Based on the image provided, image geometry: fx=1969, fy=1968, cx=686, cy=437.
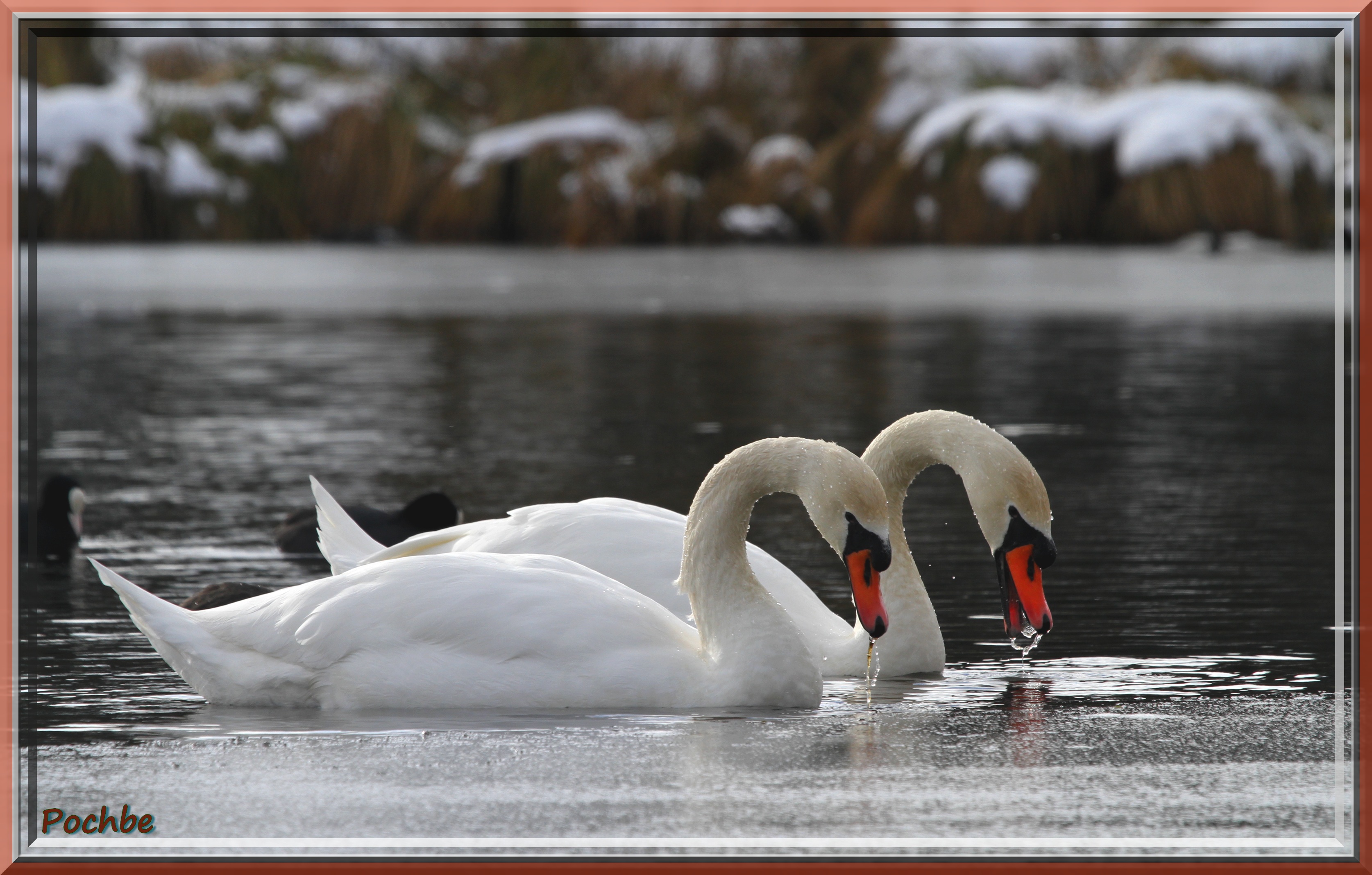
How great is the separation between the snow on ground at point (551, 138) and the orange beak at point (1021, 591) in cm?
2433

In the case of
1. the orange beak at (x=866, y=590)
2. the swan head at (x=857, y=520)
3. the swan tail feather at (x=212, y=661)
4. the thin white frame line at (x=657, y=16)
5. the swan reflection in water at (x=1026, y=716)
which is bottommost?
the swan reflection in water at (x=1026, y=716)

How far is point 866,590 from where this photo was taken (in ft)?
18.1

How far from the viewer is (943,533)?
8.46 metres

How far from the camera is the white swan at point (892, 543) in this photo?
19.3 feet

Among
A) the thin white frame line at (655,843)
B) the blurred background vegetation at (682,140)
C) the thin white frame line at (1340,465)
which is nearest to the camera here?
the thin white frame line at (655,843)

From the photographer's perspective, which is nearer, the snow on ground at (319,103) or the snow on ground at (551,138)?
the snow on ground at (319,103)

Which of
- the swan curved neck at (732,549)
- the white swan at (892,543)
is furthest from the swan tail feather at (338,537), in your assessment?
the swan curved neck at (732,549)

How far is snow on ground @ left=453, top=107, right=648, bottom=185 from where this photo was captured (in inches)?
1184

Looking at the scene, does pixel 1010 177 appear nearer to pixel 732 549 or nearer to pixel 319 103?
pixel 319 103

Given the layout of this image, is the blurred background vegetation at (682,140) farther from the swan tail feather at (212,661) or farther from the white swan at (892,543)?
the swan tail feather at (212,661)

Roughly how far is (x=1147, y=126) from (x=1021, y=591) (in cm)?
2098
